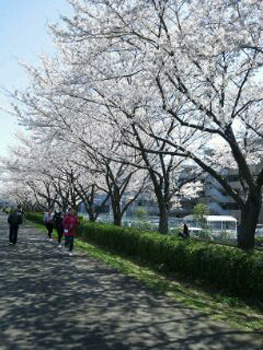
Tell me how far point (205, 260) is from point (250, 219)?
1.39 meters

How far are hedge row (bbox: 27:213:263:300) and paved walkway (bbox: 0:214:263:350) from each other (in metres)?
1.54

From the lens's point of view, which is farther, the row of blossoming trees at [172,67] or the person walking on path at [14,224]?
the person walking on path at [14,224]

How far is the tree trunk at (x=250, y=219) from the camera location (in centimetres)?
975

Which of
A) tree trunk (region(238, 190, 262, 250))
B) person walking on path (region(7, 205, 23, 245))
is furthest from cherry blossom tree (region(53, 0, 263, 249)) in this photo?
person walking on path (region(7, 205, 23, 245))

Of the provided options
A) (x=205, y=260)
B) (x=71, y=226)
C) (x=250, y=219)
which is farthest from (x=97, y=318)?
(x=71, y=226)

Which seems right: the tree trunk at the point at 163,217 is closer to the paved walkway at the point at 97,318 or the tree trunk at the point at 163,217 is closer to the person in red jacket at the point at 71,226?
the person in red jacket at the point at 71,226

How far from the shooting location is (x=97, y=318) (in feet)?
20.7

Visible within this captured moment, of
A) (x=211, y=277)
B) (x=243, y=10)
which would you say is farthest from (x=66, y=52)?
(x=211, y=277)

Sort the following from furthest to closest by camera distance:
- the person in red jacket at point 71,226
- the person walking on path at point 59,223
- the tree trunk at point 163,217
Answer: the person walking on path at point 59,223, the tree trunk at point 163,217, the person in red jacket at point 71,226

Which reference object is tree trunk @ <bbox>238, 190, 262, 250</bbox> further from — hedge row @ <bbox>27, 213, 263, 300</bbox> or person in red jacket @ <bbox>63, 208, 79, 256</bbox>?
person in red jacket @ <bbox>63, 208, 79, 256</bbox>

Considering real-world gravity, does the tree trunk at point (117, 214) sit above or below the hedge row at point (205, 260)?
above

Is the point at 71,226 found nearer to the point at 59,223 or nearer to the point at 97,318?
the point at 59,223

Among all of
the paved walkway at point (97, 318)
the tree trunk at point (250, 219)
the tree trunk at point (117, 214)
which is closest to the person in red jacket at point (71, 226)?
the paved walkway at point (97, 318)

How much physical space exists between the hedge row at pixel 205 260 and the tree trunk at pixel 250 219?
0.69 m
